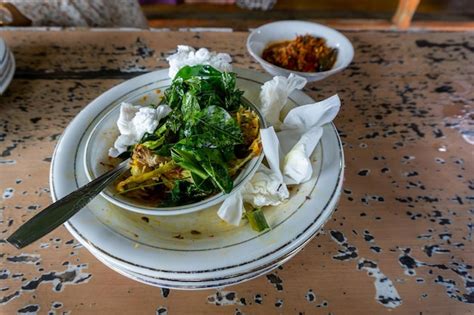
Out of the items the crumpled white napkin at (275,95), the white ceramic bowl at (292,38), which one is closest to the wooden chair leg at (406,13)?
the white ceramic bowl at (292,38)

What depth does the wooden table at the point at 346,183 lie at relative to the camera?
0.55 m

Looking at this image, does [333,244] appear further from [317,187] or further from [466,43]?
[466,43]

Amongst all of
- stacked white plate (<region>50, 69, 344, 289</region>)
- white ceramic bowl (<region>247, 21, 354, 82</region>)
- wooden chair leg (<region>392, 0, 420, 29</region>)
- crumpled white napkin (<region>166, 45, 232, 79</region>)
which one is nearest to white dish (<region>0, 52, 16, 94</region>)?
stacked white plate (<region>50, 69, 344, 289</region>)

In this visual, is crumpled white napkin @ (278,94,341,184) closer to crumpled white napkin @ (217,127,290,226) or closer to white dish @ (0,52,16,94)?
crumpled white napkin @ (217,127,290,226)

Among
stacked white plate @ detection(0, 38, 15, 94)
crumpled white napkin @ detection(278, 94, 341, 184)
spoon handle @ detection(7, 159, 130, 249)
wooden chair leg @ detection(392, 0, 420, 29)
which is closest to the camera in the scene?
spoon handle @ detection(7, 159, 130, 249)

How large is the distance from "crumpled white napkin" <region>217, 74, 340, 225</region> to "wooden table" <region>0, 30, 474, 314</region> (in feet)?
0.37

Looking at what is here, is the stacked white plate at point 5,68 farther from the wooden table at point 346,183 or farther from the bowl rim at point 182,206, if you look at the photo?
the bowl rim at point 182,206

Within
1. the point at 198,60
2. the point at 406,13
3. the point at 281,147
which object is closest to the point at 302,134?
the point at 281,147

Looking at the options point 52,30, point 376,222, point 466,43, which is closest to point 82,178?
point 376,222

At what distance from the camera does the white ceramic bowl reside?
84cm

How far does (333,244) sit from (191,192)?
242mm

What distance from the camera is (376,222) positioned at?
64 cm

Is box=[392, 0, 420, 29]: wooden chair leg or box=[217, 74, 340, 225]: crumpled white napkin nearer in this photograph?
box=[217, 74, 340, 225]: crumpled white napkin

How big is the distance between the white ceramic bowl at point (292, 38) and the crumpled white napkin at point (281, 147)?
0.16 metres
